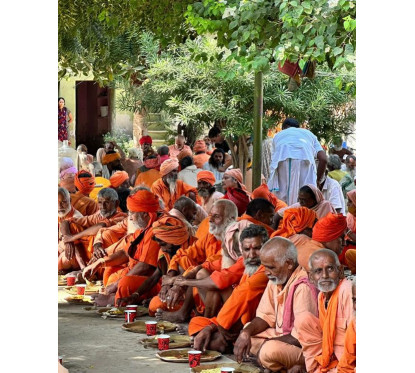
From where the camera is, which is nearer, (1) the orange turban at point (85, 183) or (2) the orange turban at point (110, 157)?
(1) the orange turban at point (85, 183)

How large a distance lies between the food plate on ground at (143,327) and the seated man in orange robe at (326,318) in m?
2.09

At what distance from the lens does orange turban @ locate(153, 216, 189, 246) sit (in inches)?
347

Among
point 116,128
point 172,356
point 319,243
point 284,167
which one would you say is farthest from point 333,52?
point 116,128

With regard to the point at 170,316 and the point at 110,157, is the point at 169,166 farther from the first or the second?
→ the point at 170,316

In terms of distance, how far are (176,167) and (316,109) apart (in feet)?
11.1

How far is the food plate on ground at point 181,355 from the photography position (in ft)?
23.1

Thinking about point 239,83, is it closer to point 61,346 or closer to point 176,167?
point 176,167

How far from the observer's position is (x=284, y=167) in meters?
11.6

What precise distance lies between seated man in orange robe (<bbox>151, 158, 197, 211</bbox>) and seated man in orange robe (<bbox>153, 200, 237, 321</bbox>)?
2.94m

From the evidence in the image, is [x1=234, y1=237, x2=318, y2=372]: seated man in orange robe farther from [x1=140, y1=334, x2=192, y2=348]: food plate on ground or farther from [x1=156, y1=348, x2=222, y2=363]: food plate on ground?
[x1=140, y1=334, x2=192, y2=348]: food plate on ground

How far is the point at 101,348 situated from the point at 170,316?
0.95m

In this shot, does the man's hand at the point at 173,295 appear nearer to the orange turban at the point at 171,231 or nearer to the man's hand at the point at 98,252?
the orange turban at the point at 171,231

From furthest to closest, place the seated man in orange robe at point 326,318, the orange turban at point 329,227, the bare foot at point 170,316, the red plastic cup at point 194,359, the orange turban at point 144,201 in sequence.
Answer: the orange turban at point 144,201, the bare foot at point 170,316, the orange turban at point 329,227, the red plastic cup at point 194,359, the seated man in orange robe at point 326,318

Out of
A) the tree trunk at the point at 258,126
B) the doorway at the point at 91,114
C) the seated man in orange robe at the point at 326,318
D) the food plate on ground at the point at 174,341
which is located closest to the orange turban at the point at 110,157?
the tree trunk at the point at 258,126
